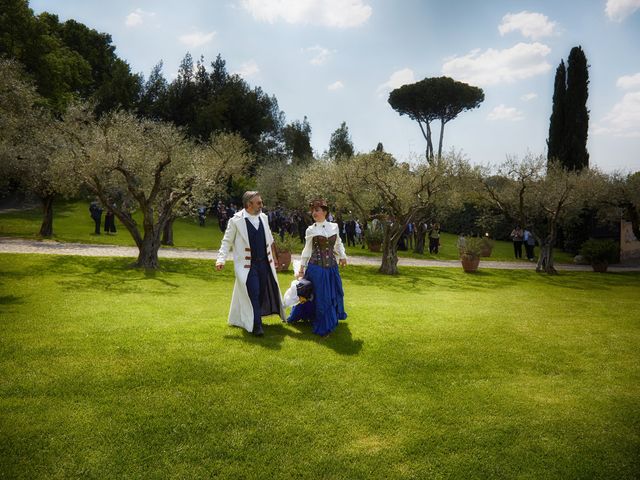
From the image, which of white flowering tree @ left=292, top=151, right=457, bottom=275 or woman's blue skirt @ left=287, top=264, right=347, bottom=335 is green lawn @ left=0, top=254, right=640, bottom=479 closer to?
woman's blue skirt @ left=287, top=264, right=347, bottom=335

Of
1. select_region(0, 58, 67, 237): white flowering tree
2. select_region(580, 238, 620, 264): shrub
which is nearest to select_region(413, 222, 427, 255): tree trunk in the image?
select_region(580, 238, 620, 264): shrub

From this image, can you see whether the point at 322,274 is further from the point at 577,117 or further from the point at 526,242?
the point at 577,117

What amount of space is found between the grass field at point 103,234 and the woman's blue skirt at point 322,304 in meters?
18.0

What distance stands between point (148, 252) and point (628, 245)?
27931 mm

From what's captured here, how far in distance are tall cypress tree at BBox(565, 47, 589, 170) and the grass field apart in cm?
673

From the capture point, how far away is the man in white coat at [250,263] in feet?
24.7

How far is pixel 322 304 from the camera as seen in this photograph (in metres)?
7.53

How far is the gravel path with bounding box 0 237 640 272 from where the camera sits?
1891 centimetres

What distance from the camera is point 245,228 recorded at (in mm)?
7711

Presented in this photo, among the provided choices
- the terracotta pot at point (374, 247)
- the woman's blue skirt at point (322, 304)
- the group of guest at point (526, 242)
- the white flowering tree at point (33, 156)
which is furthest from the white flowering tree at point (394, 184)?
the white flowering tree at point (33, 156)

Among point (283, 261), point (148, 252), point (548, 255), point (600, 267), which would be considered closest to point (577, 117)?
point (600, 267)

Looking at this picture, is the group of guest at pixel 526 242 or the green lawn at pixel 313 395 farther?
the group of guest at pixel 526 242

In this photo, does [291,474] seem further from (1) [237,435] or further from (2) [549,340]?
(2) [549,340]

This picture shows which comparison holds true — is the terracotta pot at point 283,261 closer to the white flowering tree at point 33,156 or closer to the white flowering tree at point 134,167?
the white flowering tree at point 134,167
